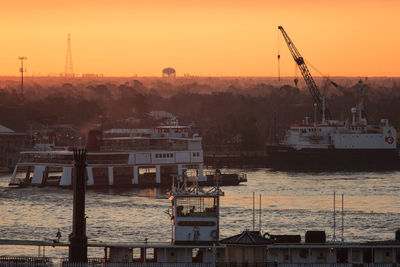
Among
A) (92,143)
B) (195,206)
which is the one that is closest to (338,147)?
(92,143)

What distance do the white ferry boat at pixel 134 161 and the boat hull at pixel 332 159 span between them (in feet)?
102

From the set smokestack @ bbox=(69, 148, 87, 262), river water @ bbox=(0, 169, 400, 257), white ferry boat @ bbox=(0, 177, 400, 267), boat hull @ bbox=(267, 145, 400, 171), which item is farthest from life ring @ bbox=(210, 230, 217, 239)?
boat hull @ bbox=(267, 145, 400, 171)

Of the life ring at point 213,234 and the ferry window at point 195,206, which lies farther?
the ferry window at point 195,206

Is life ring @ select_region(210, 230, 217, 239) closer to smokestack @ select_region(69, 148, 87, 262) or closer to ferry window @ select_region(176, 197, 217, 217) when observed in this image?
ferry window @ select_region(176, 197, 217, 217)

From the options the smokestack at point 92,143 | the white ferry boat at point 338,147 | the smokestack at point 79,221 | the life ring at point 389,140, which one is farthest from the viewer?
the life ring at point 389,140

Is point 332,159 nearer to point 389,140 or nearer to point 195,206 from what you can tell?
point 389,140

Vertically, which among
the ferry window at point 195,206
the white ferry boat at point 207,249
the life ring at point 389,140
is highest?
the life ring at point 389,140

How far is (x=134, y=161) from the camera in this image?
336ft

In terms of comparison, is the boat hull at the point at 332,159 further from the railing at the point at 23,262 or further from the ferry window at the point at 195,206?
the railing at the point at 23,262

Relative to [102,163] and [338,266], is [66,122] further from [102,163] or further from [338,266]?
[338,266]

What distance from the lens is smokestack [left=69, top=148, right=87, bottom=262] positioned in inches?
1727

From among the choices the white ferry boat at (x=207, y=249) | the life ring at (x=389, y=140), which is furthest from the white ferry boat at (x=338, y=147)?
the white ferry boat at (x=207, y=249)

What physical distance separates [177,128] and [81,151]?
6400 cm

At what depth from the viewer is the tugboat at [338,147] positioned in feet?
462
